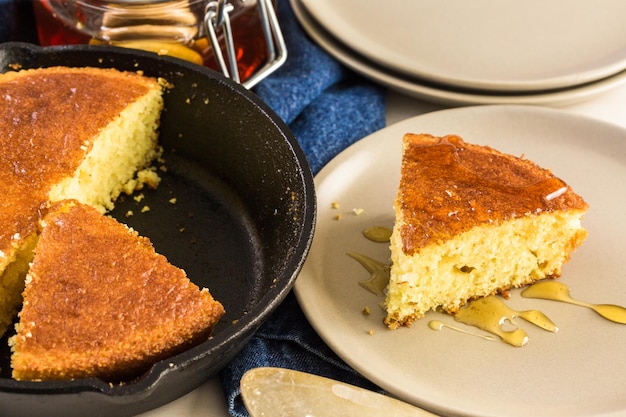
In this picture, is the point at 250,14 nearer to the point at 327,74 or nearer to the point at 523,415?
the point at 327,74

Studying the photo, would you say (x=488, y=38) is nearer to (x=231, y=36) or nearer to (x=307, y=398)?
(x=231, y=36)

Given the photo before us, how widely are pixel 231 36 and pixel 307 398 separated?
128 cm

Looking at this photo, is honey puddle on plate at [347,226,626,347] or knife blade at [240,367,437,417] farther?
honey puddle on plate at [347,226,626,347]

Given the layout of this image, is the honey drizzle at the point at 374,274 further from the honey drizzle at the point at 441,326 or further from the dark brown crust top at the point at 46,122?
the dark brown crust top at the point at 46,122

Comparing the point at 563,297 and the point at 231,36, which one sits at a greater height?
the point at 231,36

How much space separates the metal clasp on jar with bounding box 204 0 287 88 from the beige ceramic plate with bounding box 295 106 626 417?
406 mm

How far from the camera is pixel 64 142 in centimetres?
246

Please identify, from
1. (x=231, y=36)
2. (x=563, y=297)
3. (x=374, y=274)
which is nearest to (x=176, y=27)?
(x=231, y=36)

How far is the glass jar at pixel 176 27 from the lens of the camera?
8.51ft

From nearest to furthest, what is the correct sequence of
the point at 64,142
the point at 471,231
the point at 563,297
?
1. the point at 471,231
2. the point at 563,297
3. the point at 64,142

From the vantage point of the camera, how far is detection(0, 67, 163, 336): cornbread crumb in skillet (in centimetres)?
225

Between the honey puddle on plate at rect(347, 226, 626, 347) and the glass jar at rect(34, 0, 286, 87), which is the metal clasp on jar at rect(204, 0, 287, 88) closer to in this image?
the glass jar at rect(34, 0, 286, 87)

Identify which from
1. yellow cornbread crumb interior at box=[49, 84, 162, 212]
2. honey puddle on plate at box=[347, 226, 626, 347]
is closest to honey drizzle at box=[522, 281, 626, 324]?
honey puddle on plate at box=[347, 226, 626, 347]

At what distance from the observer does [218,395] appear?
2.16 m
